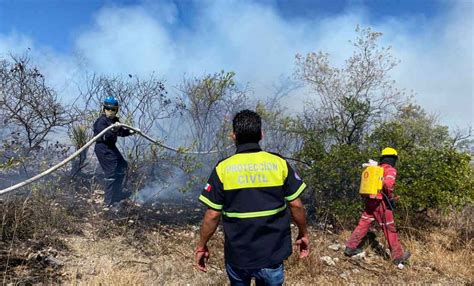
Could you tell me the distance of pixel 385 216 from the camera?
5.05m

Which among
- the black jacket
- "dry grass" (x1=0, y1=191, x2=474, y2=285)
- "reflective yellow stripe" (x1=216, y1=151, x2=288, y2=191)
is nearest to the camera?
"reflective yellow stripe" (x1=216, y1=151, x2=288, y2=191)

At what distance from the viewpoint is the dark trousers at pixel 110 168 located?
5.63 metres

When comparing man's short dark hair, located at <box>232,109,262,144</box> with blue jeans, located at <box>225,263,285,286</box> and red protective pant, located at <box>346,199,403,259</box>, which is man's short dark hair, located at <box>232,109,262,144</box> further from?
red protective pant, located at <box>346,199,403,259</box>

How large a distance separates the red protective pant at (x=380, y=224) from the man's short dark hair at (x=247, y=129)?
3.20 m

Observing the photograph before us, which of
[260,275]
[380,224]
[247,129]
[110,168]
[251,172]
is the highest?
[247,129]

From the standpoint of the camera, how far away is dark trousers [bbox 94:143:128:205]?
222 inches

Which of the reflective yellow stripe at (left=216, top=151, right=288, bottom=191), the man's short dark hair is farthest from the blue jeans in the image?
the man's short dark hair

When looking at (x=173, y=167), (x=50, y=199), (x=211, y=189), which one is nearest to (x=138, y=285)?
(x=211, y=189)

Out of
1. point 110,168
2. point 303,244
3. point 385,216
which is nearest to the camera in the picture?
point 303,244

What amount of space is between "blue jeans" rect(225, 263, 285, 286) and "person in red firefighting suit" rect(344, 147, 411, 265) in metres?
2.89

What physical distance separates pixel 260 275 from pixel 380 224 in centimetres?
307

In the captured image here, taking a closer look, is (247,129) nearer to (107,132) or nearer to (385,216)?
(385,216)

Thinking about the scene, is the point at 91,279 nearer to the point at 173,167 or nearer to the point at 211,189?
the point at 211,189

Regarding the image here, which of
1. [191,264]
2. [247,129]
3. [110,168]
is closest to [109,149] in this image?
[110,168]
